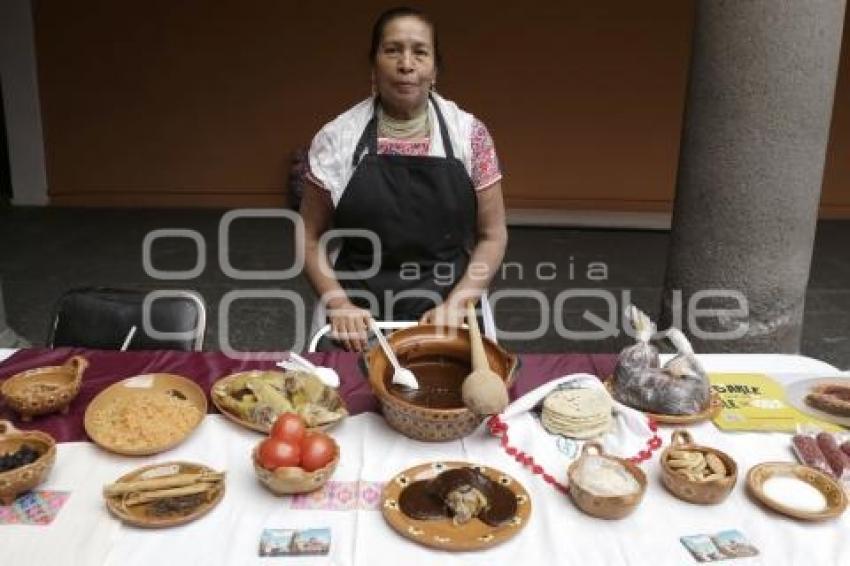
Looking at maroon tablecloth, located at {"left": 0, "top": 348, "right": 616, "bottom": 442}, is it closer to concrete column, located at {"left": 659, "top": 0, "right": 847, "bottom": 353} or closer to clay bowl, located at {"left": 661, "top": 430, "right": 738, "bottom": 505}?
clay bowl, located at {"left": 661, "top": 430, "right": 738, "bottom": 505}

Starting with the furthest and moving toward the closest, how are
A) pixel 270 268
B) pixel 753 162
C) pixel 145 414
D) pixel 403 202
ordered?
1. pixel 270 268
2. pixel 753 162
3. pixel 403 202
4. pixel 145 414

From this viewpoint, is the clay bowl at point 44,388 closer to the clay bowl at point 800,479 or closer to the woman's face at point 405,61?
the woman's face at point 405,61

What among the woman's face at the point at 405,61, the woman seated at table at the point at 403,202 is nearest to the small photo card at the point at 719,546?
the woman seated at table at the point at 403,202

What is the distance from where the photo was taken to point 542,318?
18.0ft

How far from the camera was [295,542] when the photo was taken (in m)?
1.58

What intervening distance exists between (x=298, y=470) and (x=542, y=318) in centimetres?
396

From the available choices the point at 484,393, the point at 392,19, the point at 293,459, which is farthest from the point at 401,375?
the point at 392,19

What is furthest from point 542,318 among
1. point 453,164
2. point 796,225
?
point 453,164

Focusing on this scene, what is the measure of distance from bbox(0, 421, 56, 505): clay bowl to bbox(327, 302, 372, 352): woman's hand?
3.26 ft

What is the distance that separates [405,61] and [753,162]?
139 centimetres

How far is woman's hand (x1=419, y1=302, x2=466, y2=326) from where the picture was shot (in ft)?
8.33

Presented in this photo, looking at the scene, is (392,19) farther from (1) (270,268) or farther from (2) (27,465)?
(1) (270,268)

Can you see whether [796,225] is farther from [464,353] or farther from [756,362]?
[464,353]

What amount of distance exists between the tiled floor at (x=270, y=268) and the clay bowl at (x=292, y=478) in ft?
10.3
